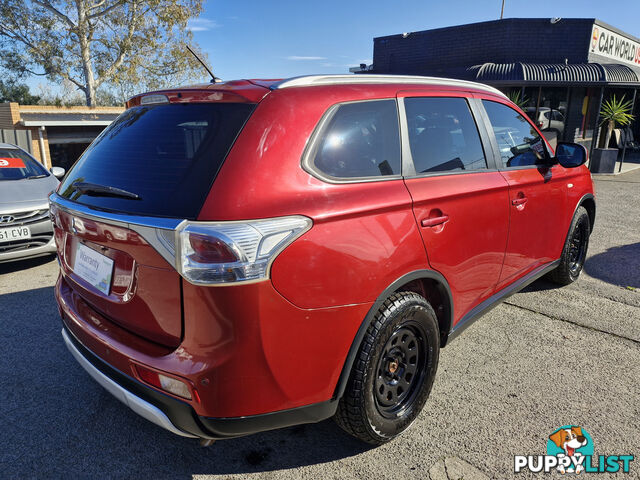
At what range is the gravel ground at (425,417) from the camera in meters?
2.35

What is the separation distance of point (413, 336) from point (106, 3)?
32416mm

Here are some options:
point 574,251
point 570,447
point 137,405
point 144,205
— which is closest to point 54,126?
point 574,251

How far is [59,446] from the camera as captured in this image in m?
2.49

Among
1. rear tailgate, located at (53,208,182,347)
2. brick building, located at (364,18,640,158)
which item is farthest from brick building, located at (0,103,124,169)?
rear tailgate, located at (53,208,182,347)

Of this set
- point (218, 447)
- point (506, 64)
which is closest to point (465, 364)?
point (218, 447)

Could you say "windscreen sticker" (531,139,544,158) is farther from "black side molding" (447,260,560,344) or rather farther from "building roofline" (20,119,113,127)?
"building roofline" (20,119,113,127)

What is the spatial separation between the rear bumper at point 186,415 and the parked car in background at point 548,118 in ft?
52.1

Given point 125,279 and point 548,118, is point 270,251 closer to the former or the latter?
point 125,279

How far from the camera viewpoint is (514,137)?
138 inches

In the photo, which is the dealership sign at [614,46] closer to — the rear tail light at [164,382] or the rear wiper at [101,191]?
the rear wiper at [101,191]

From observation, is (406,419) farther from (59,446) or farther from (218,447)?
(59,446)

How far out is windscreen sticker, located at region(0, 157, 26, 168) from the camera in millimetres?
5977

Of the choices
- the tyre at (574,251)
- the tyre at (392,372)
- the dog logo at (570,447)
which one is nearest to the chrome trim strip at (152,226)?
the tyre at (392,372)

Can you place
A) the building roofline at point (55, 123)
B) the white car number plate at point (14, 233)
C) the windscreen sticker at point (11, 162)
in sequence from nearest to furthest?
the white car number plate at point (14, 233) → the windscreen sticker at point (11, 162) → the building roofline at point (55, 123)
